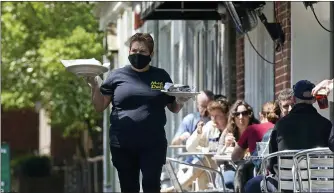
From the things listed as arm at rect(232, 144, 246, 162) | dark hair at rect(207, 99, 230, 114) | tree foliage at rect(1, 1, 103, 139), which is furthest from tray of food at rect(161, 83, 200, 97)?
tree foliage at rect(1, 1, 103, 139)

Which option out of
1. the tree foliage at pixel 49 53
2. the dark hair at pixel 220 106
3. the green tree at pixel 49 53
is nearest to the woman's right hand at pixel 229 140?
the dark hair at pixel 220 106

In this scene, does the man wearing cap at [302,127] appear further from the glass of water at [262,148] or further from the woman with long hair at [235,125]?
the woman with long hair at [235,125]

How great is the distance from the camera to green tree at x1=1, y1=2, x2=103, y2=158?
27.0 m

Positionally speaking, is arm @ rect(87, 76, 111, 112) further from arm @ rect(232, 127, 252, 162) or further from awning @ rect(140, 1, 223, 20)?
awning @ rect(140, 1, 223, 20)

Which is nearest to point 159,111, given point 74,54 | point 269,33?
point 269,33

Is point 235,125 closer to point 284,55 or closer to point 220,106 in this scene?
point 220,106

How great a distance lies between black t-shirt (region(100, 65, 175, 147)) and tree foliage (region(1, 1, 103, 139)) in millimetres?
17253

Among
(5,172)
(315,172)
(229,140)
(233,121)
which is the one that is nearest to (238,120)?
(233,121)

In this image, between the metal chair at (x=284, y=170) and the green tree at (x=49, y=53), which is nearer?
the metal chair at (x=284, y=170)

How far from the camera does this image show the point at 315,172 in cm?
887

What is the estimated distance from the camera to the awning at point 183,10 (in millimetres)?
15695

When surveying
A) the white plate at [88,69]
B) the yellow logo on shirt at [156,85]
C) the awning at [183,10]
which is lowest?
the yellow logo on shirt at [156,85]

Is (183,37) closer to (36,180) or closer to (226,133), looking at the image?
(226,133)

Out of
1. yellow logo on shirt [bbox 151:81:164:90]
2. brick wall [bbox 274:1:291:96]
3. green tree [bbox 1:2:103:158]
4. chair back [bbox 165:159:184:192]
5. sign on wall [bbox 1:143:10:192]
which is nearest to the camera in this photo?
yellow logo on shirt [bbox 151:81:164:90]
